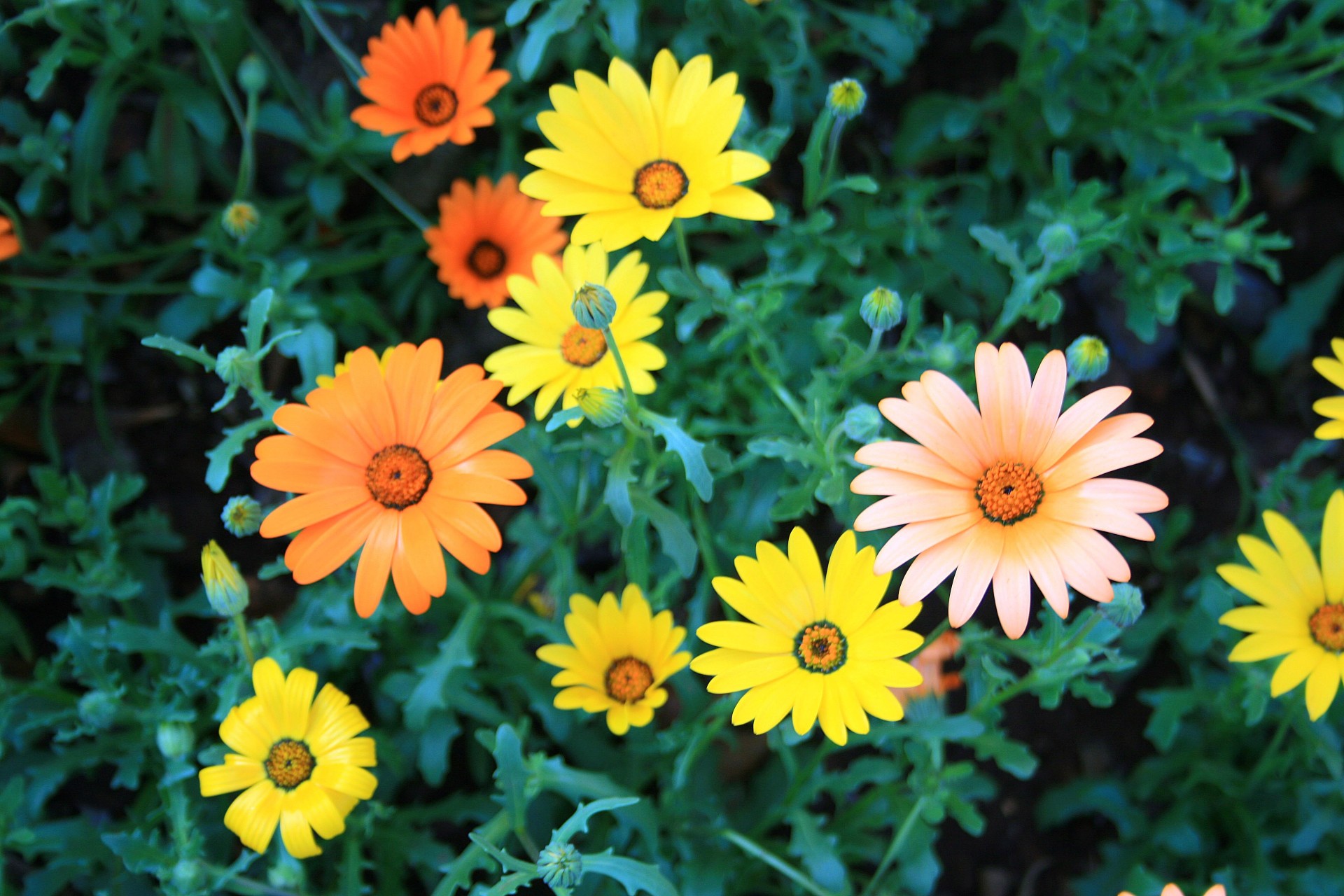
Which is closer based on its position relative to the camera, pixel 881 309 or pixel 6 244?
pixel 881 309

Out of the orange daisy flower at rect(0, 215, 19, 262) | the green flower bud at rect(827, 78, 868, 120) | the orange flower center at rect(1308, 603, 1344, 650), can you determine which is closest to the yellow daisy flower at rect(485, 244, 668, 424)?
the green flower bud at rect(827, 78, 868, 120)

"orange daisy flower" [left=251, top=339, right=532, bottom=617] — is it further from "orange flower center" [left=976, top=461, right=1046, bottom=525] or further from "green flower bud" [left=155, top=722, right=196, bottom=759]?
"orange flower center" [left=976, top=461, right=1046, bottom=525]

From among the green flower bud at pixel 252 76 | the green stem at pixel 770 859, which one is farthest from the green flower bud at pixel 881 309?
the green flower bud at pixel 252 76

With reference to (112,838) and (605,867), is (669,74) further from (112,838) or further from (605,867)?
(112,838)

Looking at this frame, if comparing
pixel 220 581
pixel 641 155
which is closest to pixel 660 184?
pixel 641 155

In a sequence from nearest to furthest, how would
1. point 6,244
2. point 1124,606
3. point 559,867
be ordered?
1. point 559,867
2. point 1124,606
3. point 6,244

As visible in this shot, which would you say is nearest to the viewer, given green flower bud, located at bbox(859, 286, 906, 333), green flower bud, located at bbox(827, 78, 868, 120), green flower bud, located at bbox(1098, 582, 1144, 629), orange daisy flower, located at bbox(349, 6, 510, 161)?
green flower bud, located at bbox(1098, 582, 1144, 629)

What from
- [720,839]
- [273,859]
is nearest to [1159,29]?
[720,839]

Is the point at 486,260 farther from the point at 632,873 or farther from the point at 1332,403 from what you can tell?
the point at 1332,403
